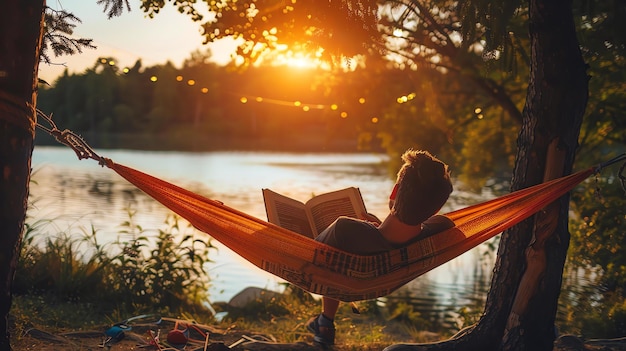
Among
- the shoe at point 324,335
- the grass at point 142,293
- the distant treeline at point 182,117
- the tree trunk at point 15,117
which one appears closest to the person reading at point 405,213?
the shoe at point 324,335

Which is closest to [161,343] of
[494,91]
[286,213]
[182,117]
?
[286,213]

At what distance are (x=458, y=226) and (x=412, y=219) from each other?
0.80 feet

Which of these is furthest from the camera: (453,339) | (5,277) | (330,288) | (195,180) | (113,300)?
(195,180)

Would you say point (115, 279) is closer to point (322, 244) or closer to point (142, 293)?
point (142, 293)

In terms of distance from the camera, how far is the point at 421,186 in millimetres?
3166

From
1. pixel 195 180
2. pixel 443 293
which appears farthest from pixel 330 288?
pixel 195 180

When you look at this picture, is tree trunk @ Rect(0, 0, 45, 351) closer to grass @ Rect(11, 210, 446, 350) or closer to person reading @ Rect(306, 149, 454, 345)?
person reading @ Rect(306, 149, 454, 345)

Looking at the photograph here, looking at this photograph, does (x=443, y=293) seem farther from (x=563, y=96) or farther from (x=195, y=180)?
(x=195, y=180)

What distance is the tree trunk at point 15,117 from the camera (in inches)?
108

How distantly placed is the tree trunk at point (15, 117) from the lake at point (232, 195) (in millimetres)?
2371

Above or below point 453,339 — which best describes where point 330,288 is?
above

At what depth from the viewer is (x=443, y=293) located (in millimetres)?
8039

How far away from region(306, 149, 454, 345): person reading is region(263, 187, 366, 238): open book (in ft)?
0.63

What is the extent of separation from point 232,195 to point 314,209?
12.7m
